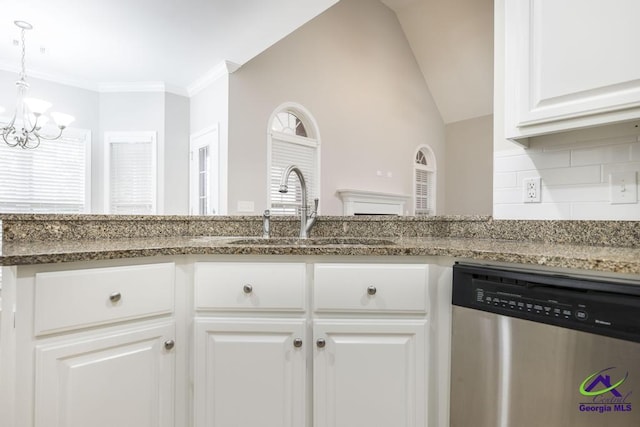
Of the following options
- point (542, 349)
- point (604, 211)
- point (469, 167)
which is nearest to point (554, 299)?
point (542, 349)

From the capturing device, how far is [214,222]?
1.61m

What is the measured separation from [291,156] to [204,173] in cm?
110

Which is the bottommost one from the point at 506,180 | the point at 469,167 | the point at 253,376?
the point at 253,376

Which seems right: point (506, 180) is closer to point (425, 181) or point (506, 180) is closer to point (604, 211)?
point (604, 211)

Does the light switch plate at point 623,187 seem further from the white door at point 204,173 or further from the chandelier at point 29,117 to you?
the chandelier at point 29,117

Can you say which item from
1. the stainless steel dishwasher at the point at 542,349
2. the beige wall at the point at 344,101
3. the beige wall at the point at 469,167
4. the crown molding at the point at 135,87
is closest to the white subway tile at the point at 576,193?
the stainless steel dishwasher at the point at 542,349

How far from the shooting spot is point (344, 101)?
5.05 metres

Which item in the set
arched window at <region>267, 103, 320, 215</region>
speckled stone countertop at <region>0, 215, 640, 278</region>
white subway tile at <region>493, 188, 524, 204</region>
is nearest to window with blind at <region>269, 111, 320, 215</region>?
arched window at <region>267, 103, 320, 215</region>

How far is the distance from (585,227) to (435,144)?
20.1 feet

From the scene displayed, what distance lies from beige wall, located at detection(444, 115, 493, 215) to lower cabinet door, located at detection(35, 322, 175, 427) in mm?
6618

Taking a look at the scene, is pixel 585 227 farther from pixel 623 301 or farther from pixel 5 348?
pixel 5 348

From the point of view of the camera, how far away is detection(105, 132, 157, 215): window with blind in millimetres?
4387

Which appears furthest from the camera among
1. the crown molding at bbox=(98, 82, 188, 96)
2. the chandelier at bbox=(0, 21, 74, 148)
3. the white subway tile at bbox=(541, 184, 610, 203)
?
the crown molding at bbox=(98, 82, 188, 96)

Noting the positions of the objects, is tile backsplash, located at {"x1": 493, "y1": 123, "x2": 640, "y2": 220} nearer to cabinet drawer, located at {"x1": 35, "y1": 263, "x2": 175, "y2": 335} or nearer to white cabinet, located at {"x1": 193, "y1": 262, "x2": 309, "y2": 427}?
white cabinet, located at {"x1": 193, "y1": 262, "x2": 309, "y2": 427}
